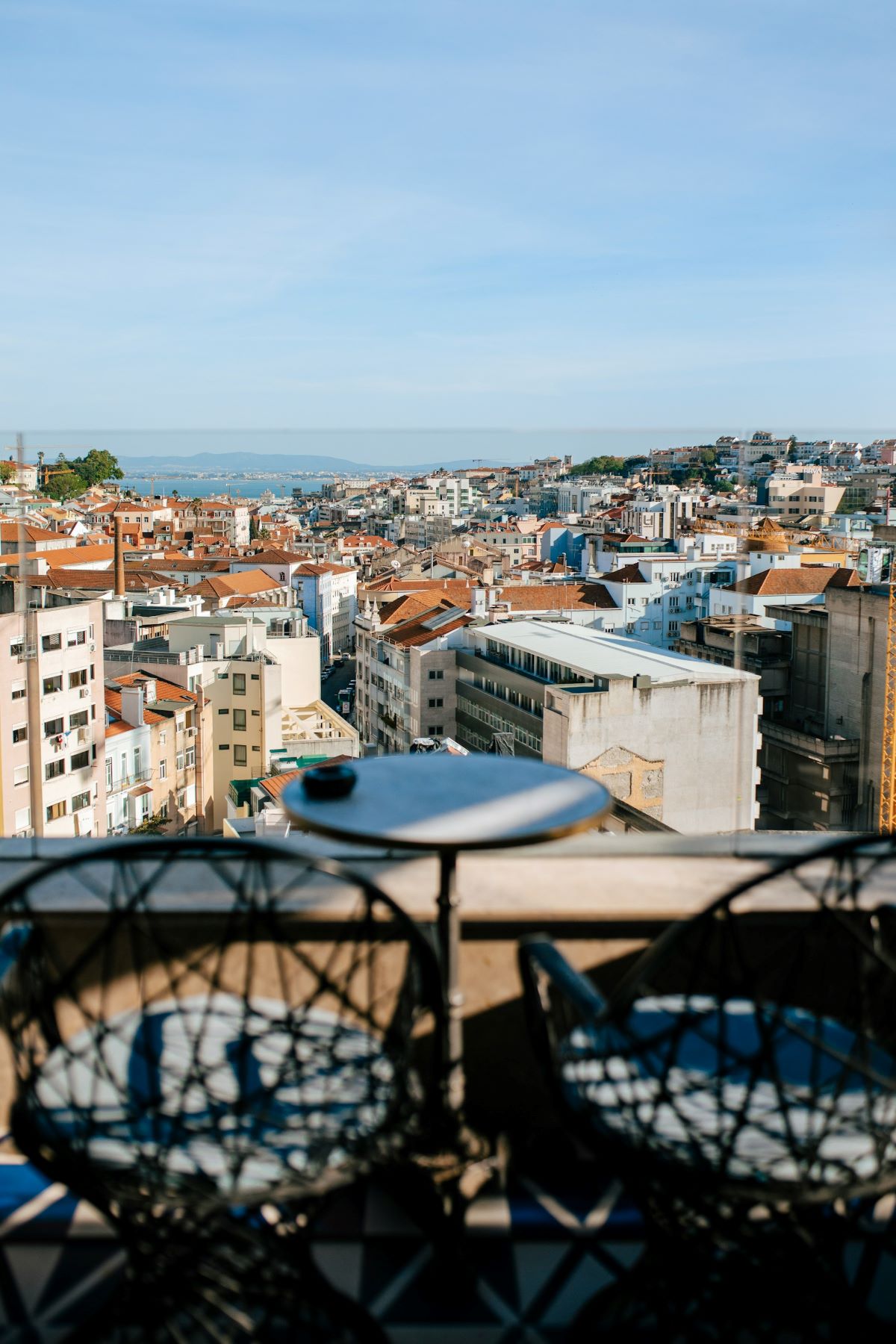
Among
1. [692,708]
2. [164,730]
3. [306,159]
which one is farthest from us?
[164,730]

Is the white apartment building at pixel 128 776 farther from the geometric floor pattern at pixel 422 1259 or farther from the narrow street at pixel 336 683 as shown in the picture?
the narrow street at pixel 336 683

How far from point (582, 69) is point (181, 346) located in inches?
619

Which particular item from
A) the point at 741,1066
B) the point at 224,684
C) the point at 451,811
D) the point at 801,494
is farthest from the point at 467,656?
the point at 741,1066

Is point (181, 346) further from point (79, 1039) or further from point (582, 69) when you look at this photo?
point (79, 1039)

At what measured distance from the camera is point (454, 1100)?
1.26 m

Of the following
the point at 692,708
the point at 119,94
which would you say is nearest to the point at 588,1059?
the point at 119,94

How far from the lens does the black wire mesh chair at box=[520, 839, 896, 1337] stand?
0.88m

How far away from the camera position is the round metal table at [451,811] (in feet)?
3.36

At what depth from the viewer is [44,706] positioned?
250 cm

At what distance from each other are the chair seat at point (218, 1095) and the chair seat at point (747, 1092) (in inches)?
8.1

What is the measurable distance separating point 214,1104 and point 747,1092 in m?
0.46

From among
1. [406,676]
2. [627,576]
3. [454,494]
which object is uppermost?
[454,494]

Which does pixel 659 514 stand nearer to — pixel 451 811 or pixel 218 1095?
pixel 451 811

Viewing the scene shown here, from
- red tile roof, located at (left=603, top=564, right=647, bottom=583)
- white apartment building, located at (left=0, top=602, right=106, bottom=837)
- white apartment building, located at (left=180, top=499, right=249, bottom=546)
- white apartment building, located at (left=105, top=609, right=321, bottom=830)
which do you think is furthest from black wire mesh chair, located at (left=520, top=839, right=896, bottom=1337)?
white apartment building, located at (left=180, top=499, right=249, bottom=546)
